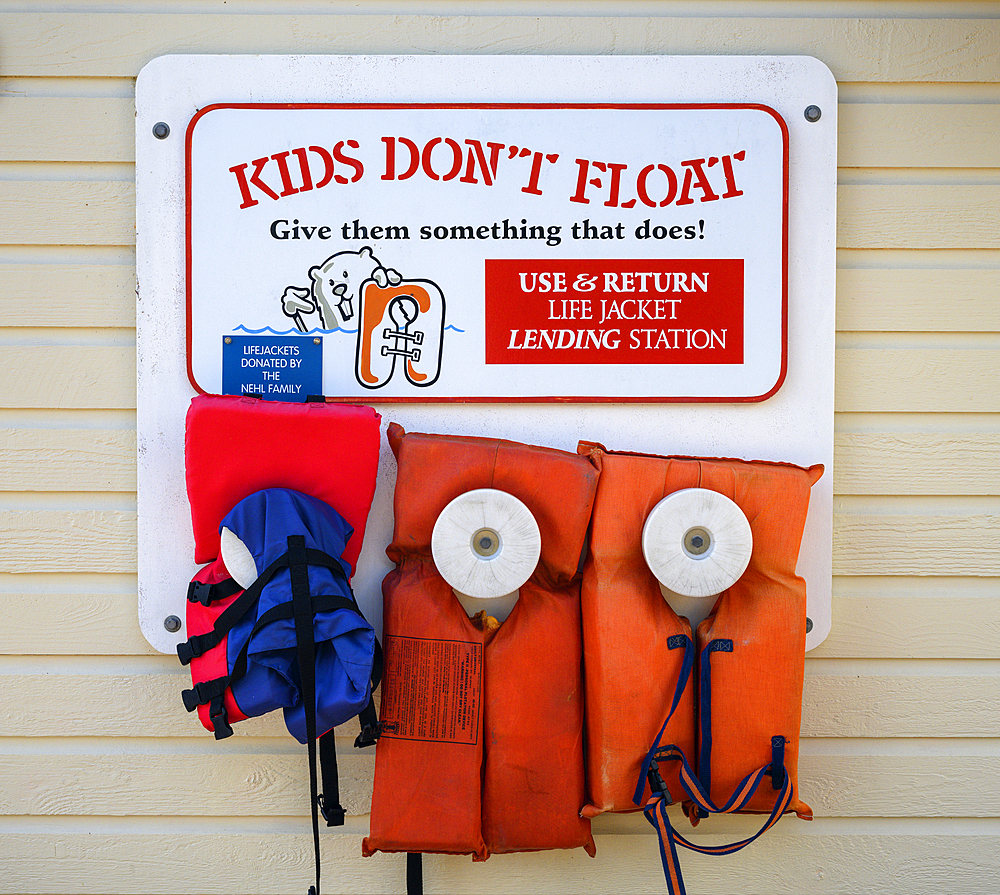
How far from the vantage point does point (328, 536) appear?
1.50m

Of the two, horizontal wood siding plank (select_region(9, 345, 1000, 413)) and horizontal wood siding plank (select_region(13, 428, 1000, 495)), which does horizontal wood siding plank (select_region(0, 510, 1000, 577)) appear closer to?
horizontal wood siding plank (select_region(13, 428, 1000, 495))

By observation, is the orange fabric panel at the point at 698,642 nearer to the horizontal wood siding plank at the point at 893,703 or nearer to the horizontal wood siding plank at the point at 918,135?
the horizontal wood siding plank at the point at 893,703

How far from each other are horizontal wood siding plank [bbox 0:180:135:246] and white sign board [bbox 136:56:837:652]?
7 centimetres

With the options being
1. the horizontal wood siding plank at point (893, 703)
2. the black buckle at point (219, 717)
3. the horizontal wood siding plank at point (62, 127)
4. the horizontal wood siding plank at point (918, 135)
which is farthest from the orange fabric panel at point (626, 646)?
the horizontal wood siding plank at point (62, 127)

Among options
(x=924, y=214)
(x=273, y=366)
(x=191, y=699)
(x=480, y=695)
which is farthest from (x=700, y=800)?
(x=924, y=214)

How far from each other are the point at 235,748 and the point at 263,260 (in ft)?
3.56

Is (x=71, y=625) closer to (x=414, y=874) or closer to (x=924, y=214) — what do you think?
(x=414, y=874)

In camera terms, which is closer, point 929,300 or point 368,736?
point 368,736

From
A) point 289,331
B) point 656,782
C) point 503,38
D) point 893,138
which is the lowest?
point 656,782

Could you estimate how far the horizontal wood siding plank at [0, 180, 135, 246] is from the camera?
1656 millimetres

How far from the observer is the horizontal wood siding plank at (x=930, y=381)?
169 cm

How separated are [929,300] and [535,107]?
0.98 m

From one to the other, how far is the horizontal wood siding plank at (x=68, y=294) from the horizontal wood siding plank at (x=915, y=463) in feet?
5.36

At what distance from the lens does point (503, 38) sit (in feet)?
5.43
